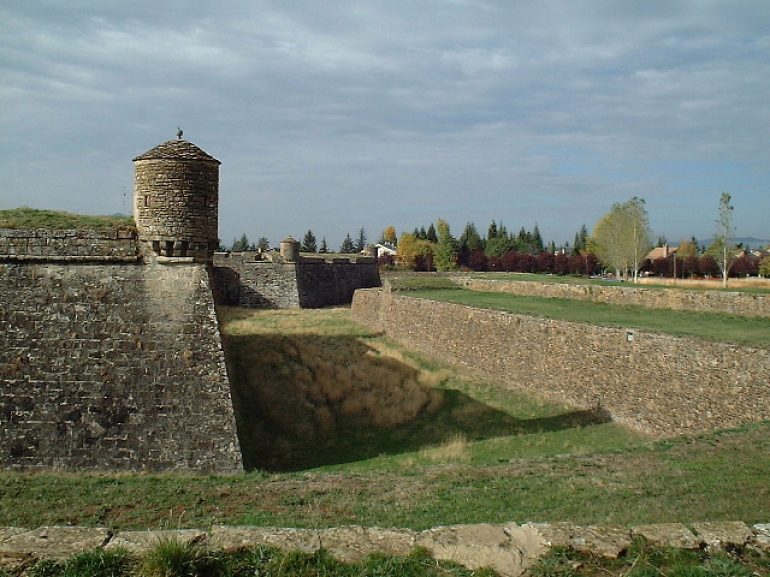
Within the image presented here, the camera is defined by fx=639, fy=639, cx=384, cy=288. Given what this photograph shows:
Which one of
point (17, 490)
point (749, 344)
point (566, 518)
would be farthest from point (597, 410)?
point (17, 490)

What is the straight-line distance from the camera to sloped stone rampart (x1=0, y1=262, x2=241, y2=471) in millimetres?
9953

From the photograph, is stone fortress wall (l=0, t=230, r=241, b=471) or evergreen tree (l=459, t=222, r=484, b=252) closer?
stone fortress wall (l=0, t=230, r=241, b=471)

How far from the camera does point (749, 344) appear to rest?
11.0 m

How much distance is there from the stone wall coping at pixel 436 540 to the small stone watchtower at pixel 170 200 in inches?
317

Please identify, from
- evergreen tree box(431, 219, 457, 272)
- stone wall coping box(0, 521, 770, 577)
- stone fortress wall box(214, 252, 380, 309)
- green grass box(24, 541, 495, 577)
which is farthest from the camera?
evergreen tree box(431, 219, 457, 272)

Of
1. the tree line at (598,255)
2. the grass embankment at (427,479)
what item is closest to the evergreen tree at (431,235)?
the tree line at (598,255)

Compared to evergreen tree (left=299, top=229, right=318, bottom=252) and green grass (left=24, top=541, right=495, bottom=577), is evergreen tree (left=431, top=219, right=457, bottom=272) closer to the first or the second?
evergreen tree (left=299, top=229, right=318, bottom=252)

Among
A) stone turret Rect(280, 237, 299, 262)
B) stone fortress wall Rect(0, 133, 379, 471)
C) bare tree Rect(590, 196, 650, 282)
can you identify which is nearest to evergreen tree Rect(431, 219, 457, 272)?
bare tree Rect(590, 196, 650, 282)

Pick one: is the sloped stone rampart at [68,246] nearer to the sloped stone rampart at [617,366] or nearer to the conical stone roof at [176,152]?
the conical stone roof at [176,152]

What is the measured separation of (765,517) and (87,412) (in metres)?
9.30

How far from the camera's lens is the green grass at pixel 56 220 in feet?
38.3

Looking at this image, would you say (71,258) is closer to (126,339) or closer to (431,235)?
(126,339)

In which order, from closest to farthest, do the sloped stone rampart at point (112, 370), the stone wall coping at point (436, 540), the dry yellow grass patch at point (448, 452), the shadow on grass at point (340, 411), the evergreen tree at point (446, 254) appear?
1. the stone wall coping at point (436, 540)
2. the sloped stone rampart at point (112, 370)
3. the dry yellow grass patch at point (448, 452)
4. the shadow on grass at point (340, 411)
5. the evergreen tree at point (446, 254)

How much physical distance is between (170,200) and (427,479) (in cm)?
697
